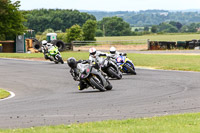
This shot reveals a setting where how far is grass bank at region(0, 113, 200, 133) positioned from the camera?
7753 mm

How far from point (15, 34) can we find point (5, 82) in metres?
44.0

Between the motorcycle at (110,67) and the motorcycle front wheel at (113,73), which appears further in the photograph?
the motorcycle front wheel at (113,73)

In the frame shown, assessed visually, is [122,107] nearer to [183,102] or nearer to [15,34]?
[183,102]

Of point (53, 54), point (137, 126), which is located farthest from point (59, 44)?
point (137, 126)

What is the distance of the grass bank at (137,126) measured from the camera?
25.4 ft

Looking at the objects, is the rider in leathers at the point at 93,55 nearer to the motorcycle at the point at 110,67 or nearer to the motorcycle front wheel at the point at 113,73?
the motorcycle at the point at 110,67

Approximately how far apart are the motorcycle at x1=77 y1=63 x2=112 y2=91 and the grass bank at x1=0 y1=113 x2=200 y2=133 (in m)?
6.15

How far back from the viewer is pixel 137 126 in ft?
27.1

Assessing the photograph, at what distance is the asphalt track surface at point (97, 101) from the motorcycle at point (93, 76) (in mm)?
415

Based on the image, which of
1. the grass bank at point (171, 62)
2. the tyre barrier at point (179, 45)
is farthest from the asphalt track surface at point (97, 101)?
the tyre barrier at point (179, 45)

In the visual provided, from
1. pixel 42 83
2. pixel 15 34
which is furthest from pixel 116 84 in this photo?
pixel 15 34

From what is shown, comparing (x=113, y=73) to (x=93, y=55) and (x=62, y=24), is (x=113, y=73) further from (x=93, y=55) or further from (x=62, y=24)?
(x=62, y=24)

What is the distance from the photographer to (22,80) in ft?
68.7

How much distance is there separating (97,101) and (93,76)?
279 centimetres
